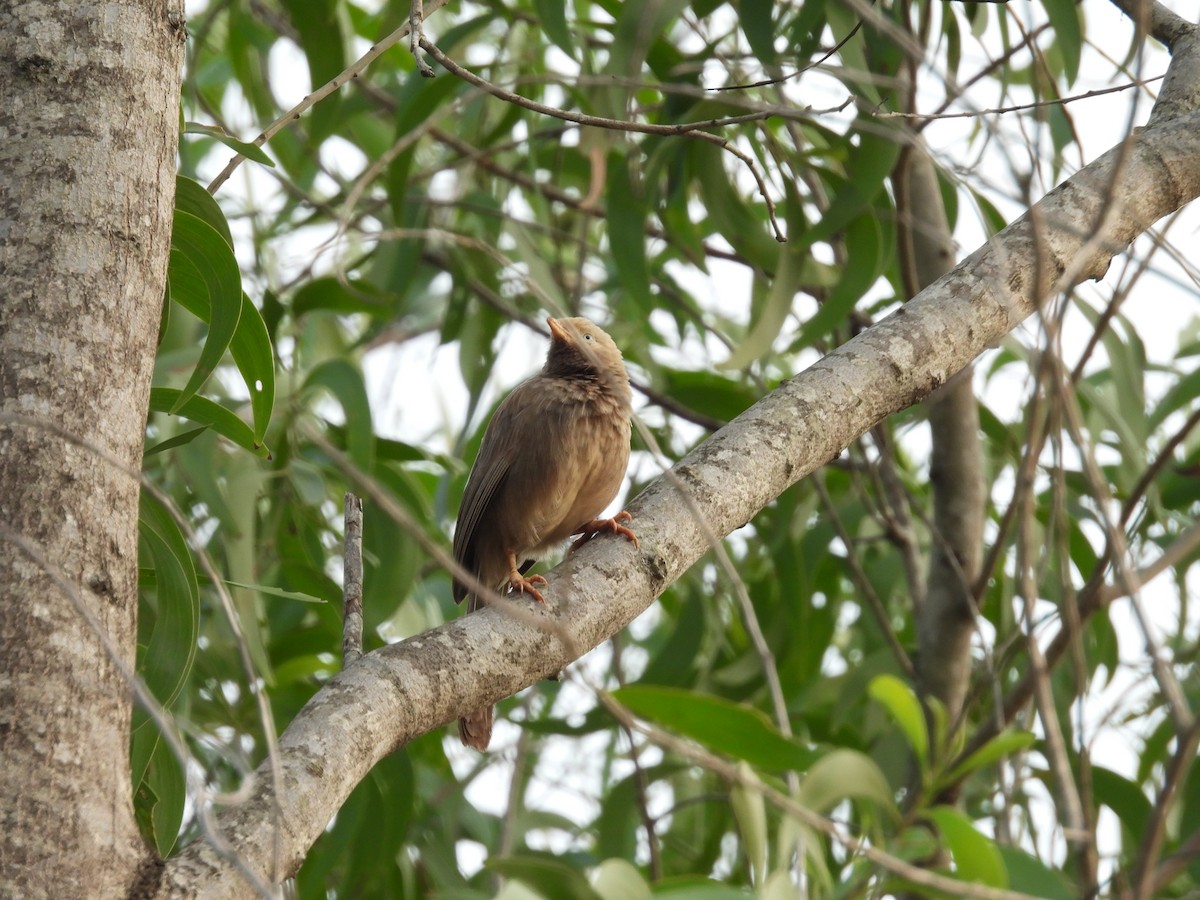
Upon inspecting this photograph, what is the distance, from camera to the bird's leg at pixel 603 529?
2.21 m

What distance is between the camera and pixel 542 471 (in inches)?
149

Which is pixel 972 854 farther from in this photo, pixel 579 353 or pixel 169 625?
pixel 579 353

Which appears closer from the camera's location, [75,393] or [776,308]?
[75,393]

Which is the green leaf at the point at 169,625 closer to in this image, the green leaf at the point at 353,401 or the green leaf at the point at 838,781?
the green leaf at the point at 838,781

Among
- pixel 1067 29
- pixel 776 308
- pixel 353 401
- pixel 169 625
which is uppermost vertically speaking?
pixel 1067 29

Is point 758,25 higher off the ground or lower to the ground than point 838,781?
higher

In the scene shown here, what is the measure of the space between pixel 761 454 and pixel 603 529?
29.1 inches

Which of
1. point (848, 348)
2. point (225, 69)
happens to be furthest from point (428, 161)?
point (848, 348)

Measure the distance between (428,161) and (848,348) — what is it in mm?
4400

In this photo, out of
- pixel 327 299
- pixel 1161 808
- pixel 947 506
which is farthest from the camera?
pixel 327 299

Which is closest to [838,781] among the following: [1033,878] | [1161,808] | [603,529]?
[1033,878]

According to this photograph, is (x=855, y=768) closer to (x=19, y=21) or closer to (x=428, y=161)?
(x=19, y=21)

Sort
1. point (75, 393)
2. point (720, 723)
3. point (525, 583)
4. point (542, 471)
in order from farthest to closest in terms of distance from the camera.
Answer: point (542, 471) → point (525, 583) → point (720, 723) → point (75, 393)

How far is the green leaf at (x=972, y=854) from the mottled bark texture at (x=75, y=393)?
4.43 feet
